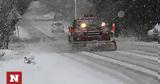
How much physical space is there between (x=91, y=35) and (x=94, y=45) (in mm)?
1339

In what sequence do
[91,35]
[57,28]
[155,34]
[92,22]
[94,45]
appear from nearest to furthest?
[94,45] < [91,35] < [92,22] < [155,34] < [57,28]

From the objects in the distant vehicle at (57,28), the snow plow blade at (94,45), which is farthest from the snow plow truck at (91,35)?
the distant vehicle at (57,28)

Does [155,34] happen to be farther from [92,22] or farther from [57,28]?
[57,28]

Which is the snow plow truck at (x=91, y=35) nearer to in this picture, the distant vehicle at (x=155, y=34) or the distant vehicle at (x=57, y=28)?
the distant vehicle at (x=155, y=34)

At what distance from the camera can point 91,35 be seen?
84.6 ft

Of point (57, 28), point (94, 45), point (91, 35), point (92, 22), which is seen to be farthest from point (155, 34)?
point (57, 28)

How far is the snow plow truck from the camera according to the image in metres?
24.4

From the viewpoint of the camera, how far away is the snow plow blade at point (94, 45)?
24094 mm

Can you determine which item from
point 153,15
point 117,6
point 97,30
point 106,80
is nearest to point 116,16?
point 117,6

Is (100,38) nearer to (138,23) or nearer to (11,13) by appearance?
(11,13)

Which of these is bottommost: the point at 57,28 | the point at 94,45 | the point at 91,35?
the point at 94,45

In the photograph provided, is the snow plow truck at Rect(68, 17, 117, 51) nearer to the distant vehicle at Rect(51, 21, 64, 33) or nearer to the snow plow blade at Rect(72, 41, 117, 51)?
the snow plow blade at Rect(72, 41, 117, 51)

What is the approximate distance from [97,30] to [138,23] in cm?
1122

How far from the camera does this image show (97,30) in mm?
25984
